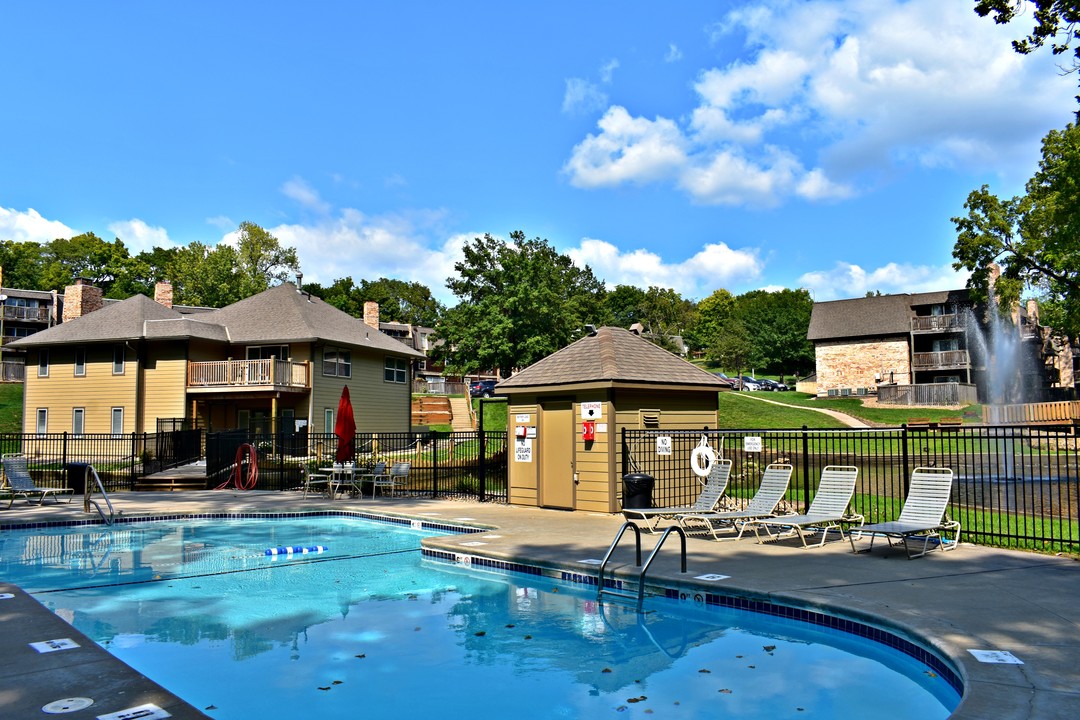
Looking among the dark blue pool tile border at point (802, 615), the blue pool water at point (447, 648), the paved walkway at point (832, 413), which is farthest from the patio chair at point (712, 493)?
the paved walkway at point (832, 413)

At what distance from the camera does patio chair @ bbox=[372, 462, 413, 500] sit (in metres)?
18.5

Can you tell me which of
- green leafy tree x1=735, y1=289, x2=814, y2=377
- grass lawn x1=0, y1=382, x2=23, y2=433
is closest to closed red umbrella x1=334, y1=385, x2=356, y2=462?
grass lawn x1=0, y1=382, x2=23, y2=433

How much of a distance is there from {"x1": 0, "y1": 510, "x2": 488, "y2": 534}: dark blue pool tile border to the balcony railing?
51.7ft

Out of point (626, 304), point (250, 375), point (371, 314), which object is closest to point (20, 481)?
point (250, 375)

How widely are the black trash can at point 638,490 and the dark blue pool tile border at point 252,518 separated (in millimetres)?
2576

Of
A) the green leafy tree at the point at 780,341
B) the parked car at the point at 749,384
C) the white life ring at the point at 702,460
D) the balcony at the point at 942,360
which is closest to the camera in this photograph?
the white life ring at the point at 702,460

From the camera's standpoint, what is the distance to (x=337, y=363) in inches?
1357

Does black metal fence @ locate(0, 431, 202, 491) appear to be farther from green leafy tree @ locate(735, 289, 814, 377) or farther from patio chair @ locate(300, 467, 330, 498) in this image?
green leafy tree @ locate(735, 289, 814, 377)

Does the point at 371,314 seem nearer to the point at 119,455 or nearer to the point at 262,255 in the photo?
the point at 119,455

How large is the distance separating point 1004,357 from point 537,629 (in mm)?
48820

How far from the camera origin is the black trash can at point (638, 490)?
12.5 meters

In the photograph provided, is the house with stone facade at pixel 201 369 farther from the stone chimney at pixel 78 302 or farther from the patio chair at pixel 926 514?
the patio chair at pixel 926 514

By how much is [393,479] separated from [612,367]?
809cm

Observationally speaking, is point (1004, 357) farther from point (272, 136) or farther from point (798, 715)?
point (798, 715)
